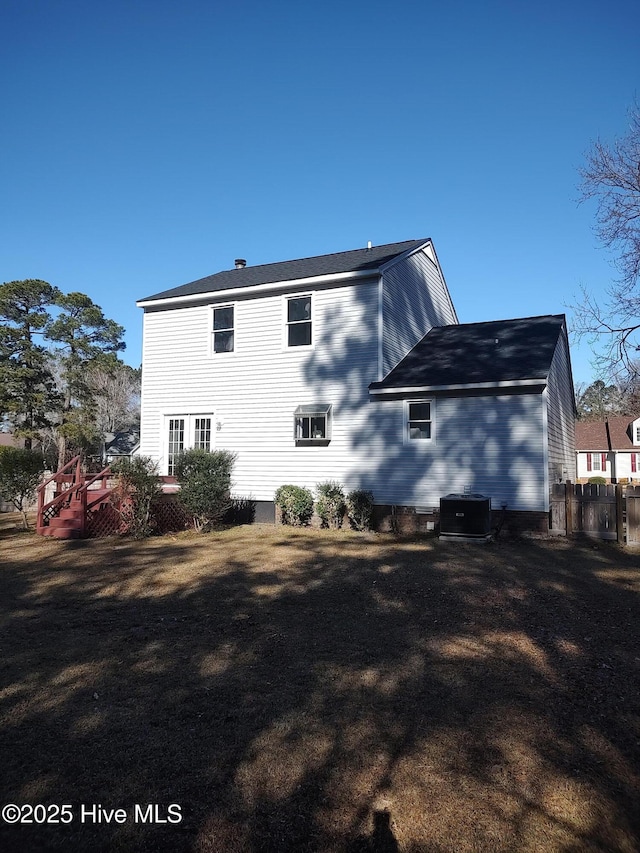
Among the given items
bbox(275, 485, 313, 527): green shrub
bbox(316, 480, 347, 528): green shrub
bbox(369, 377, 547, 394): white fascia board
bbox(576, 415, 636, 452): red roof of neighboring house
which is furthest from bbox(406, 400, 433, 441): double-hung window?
bbox(576, 415, 636, 452): red roof of neighboring house

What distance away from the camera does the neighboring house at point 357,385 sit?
12.3 m

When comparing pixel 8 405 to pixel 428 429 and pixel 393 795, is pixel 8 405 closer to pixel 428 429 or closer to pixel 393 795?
pixel 428 429

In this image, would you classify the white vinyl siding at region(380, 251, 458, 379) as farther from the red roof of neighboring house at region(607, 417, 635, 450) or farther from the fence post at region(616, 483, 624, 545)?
the red roof of neighboring house at region(607, 417, 635, 450)

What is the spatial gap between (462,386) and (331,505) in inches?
166

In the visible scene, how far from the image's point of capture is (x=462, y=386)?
481 inches

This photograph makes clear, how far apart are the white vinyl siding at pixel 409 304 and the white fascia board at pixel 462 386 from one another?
27.8 inches

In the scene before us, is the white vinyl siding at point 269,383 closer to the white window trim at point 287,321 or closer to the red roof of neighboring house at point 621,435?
the white window trim at point 287,321

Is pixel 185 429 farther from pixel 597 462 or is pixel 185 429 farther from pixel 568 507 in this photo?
pixel 597 462

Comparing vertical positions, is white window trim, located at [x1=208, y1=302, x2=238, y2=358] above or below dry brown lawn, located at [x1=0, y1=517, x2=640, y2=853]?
above

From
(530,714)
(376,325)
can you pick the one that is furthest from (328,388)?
(530,714)

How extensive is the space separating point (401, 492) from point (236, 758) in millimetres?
10027

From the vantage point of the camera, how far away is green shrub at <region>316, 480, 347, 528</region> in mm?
13477

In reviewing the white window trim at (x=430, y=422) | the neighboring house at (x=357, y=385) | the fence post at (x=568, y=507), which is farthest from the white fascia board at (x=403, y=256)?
the fence post at (x=568, y=507)

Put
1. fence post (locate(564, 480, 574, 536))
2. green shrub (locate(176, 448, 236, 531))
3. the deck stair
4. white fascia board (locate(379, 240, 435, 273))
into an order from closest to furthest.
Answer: fence post (locate(564, 480, 574, 536)) < the deck stair < green shrub (locate(176, 448, 236, 531)) < white fascia board (locate(379, 240, 435, 273))
